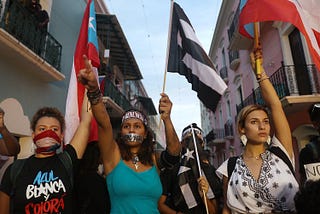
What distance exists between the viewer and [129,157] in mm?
2406

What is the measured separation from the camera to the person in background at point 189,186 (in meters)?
2.88

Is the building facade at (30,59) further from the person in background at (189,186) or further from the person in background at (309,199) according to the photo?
the person in background at (309,199)

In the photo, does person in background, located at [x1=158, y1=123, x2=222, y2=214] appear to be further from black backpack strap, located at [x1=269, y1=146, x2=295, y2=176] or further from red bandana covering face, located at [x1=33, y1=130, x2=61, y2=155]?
red bandana covering face, located at [x1=33, y1=130, x2=61, y2=155]

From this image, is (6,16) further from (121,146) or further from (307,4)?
(307,4)

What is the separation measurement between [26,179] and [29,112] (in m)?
5.51

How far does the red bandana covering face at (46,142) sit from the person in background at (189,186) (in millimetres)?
1173

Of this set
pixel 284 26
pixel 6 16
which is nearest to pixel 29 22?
pixel 6 16

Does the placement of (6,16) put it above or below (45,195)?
above

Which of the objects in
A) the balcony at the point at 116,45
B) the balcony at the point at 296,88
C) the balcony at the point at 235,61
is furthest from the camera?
the balcony at the point at 235,61

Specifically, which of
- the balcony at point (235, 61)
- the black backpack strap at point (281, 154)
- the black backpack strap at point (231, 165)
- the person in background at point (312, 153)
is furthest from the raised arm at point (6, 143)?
the balcony at point (235, 61)

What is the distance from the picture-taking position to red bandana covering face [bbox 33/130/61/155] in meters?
2.15

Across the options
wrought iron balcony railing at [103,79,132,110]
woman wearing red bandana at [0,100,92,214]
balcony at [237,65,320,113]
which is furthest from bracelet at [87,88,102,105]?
wrought iron balcony railing at [103,79,132,110]

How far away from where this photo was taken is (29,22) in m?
6.67

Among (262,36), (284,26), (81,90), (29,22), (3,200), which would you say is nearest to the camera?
(3,200)
